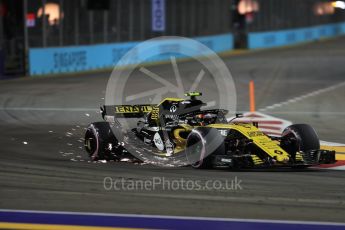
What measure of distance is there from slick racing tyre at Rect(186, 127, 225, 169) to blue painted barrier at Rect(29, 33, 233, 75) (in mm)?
21667

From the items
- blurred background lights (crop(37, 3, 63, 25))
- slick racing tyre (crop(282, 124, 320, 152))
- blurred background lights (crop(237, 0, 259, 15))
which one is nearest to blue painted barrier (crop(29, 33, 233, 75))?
blurred background lights (crop(37, 3, 63, 25))

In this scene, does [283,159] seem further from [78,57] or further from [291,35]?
[291,35]

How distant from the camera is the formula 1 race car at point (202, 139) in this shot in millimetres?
10344

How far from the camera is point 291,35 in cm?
6069

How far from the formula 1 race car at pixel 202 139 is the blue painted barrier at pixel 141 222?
276 centimetres

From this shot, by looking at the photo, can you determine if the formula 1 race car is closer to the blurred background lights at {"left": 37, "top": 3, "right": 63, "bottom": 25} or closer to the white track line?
the white track line

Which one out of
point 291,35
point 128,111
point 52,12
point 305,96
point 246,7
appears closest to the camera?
point 128,111

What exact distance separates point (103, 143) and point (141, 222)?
13.9 ft

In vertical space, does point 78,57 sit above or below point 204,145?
above

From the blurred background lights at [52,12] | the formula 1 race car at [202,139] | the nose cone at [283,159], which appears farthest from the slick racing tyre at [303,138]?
the blurred background lights at [52,12]

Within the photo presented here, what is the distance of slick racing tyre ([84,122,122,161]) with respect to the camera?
38.2 ft

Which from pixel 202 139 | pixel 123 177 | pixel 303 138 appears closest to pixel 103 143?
pixel 123 177

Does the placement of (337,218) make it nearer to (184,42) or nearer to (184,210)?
(184,210)

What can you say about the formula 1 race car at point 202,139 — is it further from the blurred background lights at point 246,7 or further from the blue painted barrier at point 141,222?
the blurred background lights at point 246,7
